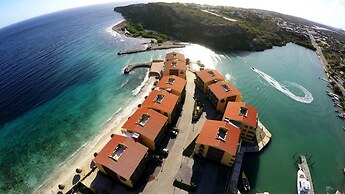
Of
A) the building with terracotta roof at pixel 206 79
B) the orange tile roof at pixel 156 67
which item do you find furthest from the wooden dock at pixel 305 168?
the orange tile roof at pixel 156 67

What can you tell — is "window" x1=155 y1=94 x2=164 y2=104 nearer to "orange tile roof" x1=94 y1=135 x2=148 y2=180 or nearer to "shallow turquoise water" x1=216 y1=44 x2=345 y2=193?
"orange tile roof" x1=94 y1=135 x2=148 y2=180

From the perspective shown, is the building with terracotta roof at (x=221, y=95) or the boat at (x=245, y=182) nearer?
the boat at (x=245, y=182)

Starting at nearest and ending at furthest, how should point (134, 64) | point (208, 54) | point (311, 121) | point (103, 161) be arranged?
1. point (103, 161)
2. point (311, 121)
3. point (134, 64)
4. point (208, 54)

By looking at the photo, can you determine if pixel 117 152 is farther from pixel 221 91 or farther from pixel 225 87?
pixel 225 87

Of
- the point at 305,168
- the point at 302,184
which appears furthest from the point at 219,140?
the point at 305,168

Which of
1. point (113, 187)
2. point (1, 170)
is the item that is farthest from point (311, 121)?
point (1, 170)

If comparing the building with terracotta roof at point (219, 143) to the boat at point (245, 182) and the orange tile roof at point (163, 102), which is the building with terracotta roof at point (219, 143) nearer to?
the boat at point (245, 182)

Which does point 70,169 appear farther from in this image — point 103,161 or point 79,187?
A: point 103,161

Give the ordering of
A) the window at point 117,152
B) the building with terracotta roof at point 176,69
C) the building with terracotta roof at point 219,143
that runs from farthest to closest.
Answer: the building with terracotta roof at point 176,69 → the building with terracotta roof at point 219,143 → the window at point 117,152
